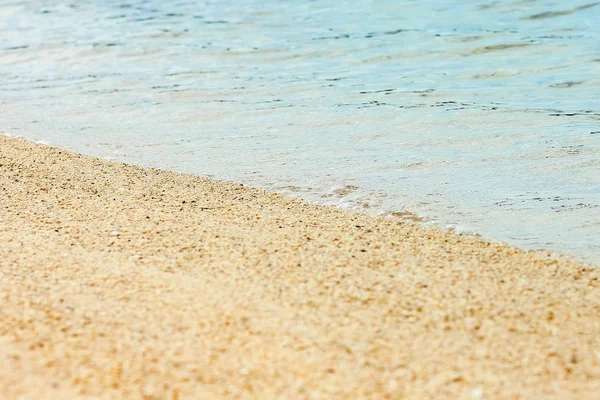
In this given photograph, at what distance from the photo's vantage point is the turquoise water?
5.00 meters

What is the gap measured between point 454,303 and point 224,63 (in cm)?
704

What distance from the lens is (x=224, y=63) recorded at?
9.75m

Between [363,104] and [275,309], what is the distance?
4.47 meters

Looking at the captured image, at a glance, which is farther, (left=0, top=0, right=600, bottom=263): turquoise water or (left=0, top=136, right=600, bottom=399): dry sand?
(left=0, top=0, right=600, bottom=263): turquoise water

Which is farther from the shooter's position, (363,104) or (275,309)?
(363,104)

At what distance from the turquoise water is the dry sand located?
0.71 m

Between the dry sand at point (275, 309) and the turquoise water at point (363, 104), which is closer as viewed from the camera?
the dry sand at point (275, 309)

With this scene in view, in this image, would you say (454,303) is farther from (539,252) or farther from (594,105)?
(594,105)

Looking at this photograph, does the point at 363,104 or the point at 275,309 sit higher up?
the point at 275,309

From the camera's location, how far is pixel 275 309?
121 inches

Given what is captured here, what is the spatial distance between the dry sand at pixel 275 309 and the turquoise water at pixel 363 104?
714 mm

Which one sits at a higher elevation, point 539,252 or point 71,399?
point 71,399

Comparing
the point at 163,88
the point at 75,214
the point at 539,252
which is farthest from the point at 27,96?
the point at 539,252

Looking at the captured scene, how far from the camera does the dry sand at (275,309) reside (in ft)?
8.48
